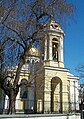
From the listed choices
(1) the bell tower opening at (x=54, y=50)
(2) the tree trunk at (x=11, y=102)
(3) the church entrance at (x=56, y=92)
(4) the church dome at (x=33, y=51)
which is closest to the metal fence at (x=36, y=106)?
(3) the church entrance at (x=56, y=92)

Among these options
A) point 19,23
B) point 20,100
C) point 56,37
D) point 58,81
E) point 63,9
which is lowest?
point 20,100

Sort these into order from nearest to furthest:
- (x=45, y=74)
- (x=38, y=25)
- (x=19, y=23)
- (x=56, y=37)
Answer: (x=19, y=23)
(x=38, y=25)
(x=45, y=74)
(x=56, y=37)

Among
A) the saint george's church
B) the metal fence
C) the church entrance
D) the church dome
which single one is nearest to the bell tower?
the saint george's church

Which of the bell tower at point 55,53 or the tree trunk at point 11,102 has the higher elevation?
the bell tower at point 55,53

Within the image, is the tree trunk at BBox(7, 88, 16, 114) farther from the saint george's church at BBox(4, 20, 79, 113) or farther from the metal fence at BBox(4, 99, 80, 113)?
the saint george's church at BBox(4, 20, 79, 113)

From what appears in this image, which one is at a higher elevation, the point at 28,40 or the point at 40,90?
the point at 28,40

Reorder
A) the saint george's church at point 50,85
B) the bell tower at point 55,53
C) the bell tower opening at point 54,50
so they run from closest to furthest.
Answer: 1. the saint george's church at point 50,85
2. the bell tower at point 55,53
3. the bell tower opening at point 54,50

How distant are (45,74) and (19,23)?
62.2 ft

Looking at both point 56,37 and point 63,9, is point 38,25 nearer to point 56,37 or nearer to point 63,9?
point 63,9

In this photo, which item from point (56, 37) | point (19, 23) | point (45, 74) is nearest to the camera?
point (19, 23)

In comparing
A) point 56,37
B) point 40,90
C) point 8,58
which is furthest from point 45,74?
point 8,58

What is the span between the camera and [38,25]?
1441 centimetres

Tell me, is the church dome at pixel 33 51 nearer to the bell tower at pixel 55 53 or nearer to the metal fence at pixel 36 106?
Answer: the metal fence at pixel 36 106

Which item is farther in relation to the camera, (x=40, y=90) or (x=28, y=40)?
(x=40, y=90)
